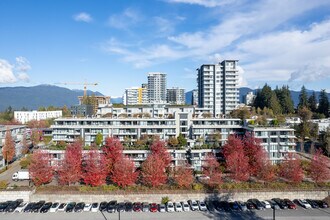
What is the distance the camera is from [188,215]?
24.8 m

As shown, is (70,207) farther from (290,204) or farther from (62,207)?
(290,204)

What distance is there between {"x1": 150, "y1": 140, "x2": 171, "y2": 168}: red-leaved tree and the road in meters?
8.48

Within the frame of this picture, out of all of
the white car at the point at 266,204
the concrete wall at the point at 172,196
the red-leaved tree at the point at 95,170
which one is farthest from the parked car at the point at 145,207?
the white car at the point at 266,204

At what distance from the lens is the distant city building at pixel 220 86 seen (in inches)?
2699

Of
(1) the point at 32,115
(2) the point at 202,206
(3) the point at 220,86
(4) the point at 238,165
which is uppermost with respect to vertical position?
(3) the point at 220,86

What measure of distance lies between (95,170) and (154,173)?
21.6ft

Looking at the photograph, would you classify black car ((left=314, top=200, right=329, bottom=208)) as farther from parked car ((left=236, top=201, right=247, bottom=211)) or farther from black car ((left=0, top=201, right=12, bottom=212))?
black car ((left=0, top=201, right=12, bottom=212))

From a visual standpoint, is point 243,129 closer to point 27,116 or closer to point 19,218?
point 19,218

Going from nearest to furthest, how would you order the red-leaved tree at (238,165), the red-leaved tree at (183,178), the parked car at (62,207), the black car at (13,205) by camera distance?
the black car at (13,205)
the parked car at (62,207)
the red-leaved tree at (183,178)
the red-leaved tree at (238,165)

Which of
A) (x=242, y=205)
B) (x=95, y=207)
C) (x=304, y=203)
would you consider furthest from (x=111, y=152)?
(x=304, y=203)

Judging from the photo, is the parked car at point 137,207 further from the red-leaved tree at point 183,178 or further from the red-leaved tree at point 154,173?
the red-leaved tree at point 183,178

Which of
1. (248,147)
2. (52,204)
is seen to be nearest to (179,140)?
(248,147)

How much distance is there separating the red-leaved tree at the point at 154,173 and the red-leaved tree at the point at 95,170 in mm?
4719

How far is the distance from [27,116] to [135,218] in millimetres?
95992
